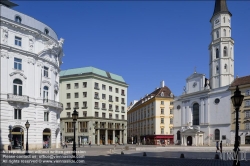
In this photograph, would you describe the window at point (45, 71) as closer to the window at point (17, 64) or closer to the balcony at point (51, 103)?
the balcony at point (51, 103)

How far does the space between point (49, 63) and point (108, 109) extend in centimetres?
3403

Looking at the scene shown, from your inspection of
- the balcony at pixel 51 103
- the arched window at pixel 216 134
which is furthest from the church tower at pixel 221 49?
the balcony at pixel 51 103

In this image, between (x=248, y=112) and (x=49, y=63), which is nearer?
(x=49, y=63)

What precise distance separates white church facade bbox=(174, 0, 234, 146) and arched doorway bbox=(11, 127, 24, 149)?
44.2 m

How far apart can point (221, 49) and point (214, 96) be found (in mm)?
11923

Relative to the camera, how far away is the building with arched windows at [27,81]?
39062 mm

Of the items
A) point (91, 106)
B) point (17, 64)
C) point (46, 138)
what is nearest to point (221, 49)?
point (91, 106)

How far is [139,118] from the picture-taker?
101125 mm

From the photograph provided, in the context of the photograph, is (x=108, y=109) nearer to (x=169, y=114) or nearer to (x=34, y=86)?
(x=169, y=114)

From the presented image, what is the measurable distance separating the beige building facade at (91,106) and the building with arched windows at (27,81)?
24.3 metres

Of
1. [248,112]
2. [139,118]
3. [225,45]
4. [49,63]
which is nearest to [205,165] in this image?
[49,63]

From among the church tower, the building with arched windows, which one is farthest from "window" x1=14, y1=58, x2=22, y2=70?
the church tower

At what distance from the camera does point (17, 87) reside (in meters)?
41.1

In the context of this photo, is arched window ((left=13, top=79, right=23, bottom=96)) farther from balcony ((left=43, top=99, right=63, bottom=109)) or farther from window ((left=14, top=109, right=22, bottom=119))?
balcony ((left=43, top=99, right=63, bottom=109))
